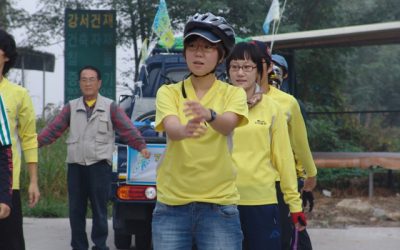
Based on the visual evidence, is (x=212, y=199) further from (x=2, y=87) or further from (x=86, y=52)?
(x=86, y=52)

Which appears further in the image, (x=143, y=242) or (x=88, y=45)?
(x=88, y=45)

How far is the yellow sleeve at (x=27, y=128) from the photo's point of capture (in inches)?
192

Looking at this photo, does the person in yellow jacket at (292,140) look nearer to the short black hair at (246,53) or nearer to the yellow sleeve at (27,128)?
the short black hair at (246,53)

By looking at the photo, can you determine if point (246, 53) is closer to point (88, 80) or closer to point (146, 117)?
point (88, 80)

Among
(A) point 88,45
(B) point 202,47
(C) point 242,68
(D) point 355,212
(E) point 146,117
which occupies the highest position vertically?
(A) point 88,45

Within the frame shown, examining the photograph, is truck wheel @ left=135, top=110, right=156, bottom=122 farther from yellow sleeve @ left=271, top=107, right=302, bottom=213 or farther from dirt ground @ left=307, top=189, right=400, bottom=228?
yellow sleeve @ left=271, top=107, right=302, bottom=213

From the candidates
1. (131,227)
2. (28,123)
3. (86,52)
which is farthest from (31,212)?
(28,123)

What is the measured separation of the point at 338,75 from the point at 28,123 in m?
11.2

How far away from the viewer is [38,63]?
60.2 feet

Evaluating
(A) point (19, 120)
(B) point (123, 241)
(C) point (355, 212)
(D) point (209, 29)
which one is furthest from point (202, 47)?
(C) point (355, 212)

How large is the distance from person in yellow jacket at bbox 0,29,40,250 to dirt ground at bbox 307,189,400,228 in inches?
228

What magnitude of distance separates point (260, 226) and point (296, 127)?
3.30ft

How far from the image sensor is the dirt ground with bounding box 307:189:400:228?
10.5 metres

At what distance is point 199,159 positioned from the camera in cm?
363
